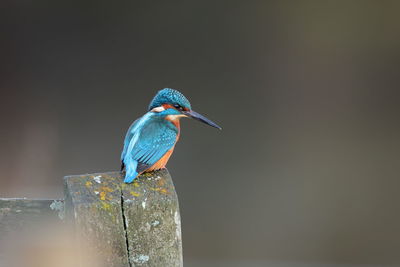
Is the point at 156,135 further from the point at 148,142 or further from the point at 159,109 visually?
the point at 159,109

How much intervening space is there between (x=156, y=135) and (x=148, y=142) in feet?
0.16

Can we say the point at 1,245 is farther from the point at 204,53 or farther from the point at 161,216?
the point at 204,53

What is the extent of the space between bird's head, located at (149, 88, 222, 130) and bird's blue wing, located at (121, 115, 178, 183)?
0.06 metres

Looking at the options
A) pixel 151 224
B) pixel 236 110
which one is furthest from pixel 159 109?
pixel 236 110

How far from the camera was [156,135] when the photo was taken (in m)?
1.67

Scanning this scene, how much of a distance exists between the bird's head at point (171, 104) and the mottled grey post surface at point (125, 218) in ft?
2.19

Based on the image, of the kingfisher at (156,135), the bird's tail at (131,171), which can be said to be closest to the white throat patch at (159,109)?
the kingfisher at (156,135)

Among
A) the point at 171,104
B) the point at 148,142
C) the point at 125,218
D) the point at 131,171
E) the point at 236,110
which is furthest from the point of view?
the point at 236,110

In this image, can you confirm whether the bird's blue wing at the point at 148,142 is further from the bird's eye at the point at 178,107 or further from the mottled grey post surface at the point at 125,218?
the mottled grey post surface at the point at 125,218

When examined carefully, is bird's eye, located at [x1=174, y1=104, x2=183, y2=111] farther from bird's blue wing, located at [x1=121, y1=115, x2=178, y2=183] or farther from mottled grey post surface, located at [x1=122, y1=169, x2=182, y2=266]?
mottled grey post surface, located at [x1=122, y1=169, x2=182, y2=266]

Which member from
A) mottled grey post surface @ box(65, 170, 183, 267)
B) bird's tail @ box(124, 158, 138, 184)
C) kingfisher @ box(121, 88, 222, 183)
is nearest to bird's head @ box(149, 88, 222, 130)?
kingfisher @ box(121, 88, 222, 183)

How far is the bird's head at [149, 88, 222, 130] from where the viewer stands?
1.79m

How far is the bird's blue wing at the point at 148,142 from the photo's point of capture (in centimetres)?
147

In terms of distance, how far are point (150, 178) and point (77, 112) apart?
2.30m
